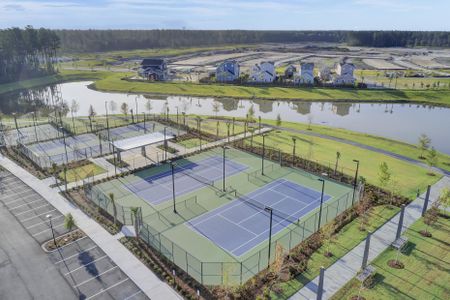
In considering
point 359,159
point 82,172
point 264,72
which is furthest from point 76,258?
point 264,72

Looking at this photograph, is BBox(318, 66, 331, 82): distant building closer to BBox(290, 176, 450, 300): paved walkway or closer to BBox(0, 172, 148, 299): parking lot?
BBox(290, 176, 450, 300): paved walkway

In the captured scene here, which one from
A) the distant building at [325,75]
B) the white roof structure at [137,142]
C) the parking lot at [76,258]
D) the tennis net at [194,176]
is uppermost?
the distant building at [325,75]

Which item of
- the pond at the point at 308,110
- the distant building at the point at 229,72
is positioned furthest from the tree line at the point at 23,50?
the distant building at the point at 229,72

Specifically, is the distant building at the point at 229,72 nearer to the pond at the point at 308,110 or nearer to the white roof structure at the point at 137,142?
the pond at the point at 308,110

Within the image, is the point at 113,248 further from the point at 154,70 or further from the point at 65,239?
the point at 154,70

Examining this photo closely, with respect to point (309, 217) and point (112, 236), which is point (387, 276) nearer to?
point (309, 217)

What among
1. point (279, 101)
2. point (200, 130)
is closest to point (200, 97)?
point (279, 101)
